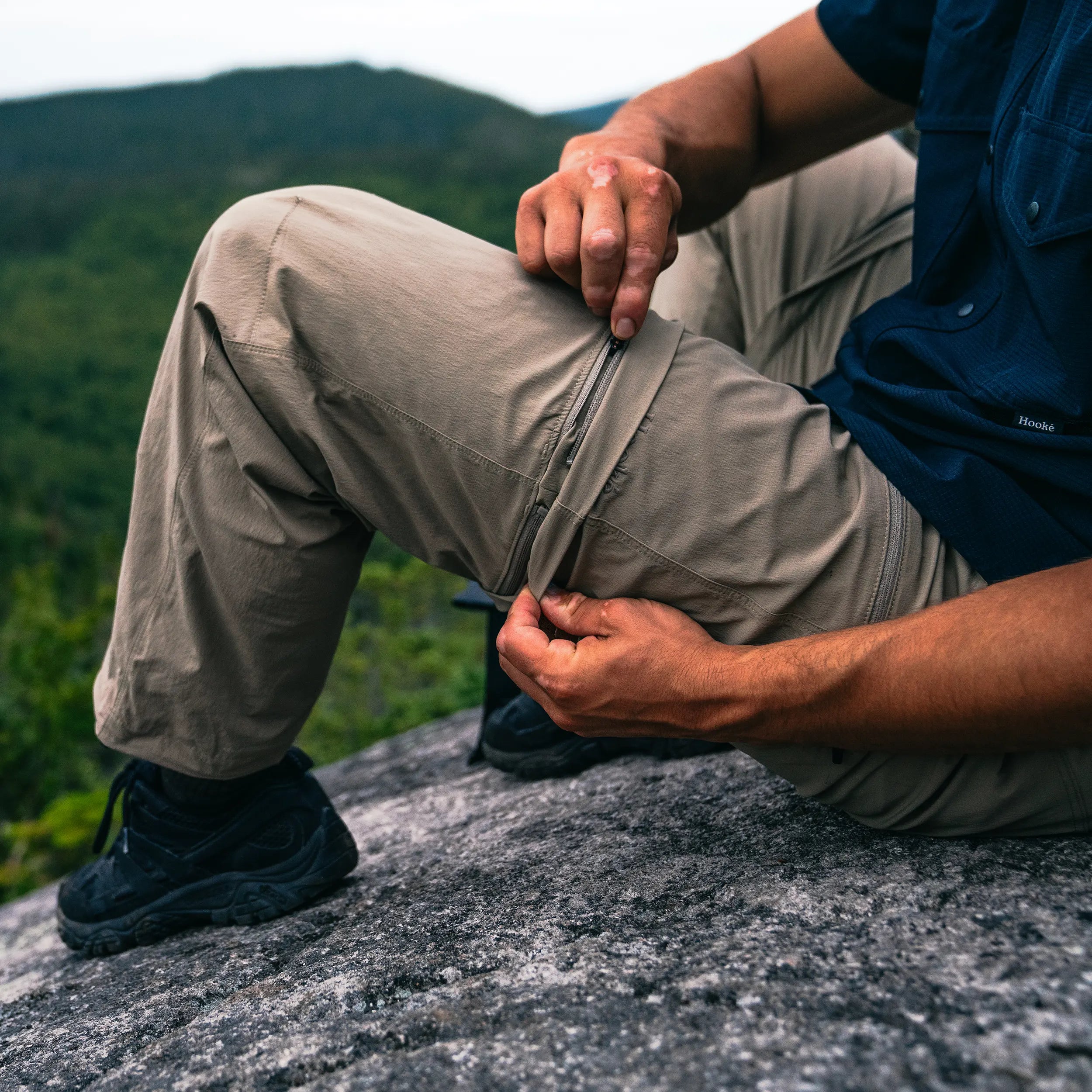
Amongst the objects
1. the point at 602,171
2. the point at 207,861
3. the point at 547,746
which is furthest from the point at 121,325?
the point at 602,171

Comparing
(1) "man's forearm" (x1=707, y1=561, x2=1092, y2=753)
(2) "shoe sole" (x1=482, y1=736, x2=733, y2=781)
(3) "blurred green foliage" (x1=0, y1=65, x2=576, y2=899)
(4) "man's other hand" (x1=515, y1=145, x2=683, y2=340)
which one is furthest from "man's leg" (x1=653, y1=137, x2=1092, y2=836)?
(3) "blurred green foliage" (x1=0, y1=65, x2=576, y2=899)

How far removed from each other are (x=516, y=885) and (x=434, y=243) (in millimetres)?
921

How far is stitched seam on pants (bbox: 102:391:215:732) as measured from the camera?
50.2 inches

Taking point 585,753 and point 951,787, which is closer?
point 951,787

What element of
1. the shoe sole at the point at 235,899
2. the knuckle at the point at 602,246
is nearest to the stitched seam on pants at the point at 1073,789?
the knuckle at the point at 602,246

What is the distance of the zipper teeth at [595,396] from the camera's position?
1167mm

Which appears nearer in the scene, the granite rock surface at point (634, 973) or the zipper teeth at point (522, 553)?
the granite rock surface at point (634, 973)

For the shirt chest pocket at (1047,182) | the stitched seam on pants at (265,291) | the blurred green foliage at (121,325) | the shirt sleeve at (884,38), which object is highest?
the shirt sleeve at (884,38)

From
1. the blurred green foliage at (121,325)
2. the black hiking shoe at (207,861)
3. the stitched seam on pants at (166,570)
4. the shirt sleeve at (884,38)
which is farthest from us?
the blurred green foliage at (121,325)

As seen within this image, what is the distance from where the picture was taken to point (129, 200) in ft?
90.2

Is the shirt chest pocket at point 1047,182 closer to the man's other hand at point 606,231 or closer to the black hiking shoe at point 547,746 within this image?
the man's other hand at point 606,231

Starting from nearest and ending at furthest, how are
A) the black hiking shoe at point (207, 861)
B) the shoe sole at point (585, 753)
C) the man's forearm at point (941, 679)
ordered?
the man's forearm at point (941, 679)
the black hiking shoe at point (207, 861)
the shoe sole at point (585, 753)

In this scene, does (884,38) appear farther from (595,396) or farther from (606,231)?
(595,396)

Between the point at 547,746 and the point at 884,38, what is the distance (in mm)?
1478
